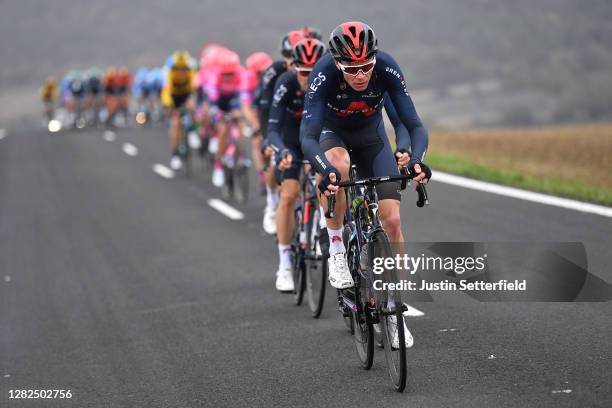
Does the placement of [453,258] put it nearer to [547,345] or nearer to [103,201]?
[547,345]

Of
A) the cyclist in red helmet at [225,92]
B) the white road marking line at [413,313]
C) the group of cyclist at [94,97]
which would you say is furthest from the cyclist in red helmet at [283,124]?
the group of cyclist at [94,97]

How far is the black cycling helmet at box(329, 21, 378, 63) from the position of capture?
21.4 ft

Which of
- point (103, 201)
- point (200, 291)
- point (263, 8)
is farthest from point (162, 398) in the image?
point (263, 8)

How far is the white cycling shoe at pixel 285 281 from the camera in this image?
9.06 m

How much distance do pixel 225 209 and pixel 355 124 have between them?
8.04 m

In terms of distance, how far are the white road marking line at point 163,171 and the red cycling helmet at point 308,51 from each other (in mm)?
11384

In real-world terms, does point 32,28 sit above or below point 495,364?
above

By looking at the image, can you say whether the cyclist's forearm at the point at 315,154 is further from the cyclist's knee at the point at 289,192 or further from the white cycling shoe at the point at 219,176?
the white cycling shoe at the point at 219,176

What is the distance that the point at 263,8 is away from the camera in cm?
8156

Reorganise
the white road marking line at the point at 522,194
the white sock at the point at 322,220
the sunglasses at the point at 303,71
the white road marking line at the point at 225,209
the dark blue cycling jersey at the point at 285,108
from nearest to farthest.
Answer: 1. the white sock at the point at 322,220
2. the sunglasses at the point at 303,71
3. the dark blue cycling jersey at the point at 285,108
4. the white road marking line at the point at 522,194
5. the white road marking line at the point at 225,209

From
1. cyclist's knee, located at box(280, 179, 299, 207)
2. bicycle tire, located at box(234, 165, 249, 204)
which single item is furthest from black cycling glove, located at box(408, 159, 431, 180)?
bicycle tire, located at box(234, 165, 249, 204)

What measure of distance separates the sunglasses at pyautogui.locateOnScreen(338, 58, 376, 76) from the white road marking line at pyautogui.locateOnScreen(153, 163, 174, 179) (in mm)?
13228

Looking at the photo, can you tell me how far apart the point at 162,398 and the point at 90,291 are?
12.1ft

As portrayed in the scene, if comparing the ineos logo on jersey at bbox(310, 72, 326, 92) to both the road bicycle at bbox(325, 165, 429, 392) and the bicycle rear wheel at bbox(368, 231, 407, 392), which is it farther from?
the bicycle rear wheel at bbox(368, 231, 407, 392)
